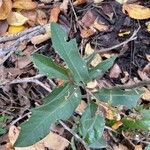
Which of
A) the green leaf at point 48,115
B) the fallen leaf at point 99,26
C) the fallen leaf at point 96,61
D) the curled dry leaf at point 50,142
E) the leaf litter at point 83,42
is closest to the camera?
the green leaf at point 48,115

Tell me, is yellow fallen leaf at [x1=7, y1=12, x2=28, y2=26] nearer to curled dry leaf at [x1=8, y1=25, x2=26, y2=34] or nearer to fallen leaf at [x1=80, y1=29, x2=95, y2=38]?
curled dry leaf at [x1=8, y1=25, x2=26, y2=34]

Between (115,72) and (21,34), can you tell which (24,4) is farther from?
(115,72)

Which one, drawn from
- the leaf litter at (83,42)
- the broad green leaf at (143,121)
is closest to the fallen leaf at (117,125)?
the leaf litter at (83,42)

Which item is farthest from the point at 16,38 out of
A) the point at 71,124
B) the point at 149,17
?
the point at 149,17

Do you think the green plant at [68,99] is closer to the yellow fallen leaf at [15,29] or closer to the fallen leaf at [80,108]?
the fallen leaf at [80,108]

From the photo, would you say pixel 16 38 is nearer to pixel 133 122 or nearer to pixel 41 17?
pixel 41 17

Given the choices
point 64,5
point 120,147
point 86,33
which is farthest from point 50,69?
point 64,5
